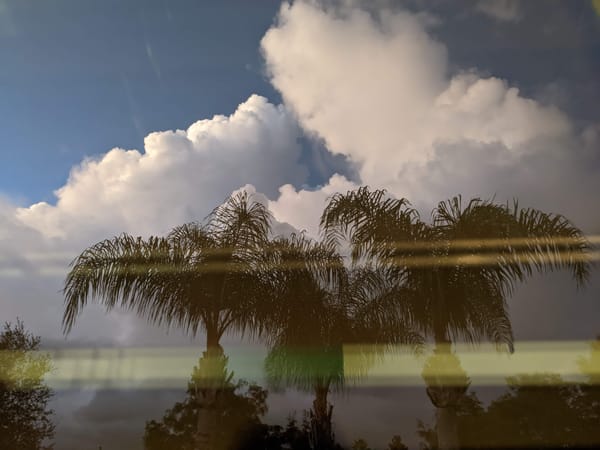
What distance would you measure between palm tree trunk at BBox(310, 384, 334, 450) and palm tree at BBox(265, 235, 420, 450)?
336 millimetres

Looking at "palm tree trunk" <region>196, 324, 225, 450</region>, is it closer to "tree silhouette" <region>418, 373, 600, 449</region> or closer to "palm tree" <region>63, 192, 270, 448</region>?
"palm tree" <region>63, 192, 270, 448</region>

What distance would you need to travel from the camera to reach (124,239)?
12.3 m

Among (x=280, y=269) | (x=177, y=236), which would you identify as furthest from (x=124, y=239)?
(x=280, y=269)

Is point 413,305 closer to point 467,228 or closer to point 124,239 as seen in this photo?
point 467,228

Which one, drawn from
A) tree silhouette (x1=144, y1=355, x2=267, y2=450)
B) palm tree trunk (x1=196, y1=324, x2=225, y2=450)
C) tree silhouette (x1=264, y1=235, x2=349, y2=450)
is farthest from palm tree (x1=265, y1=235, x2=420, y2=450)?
A: tree silhouette (x1=144, y1=355, x2=267, y2=450)

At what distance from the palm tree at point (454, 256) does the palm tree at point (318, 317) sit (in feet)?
3.25

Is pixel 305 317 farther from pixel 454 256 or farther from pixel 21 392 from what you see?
pixel 21 392

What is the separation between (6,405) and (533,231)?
644 inches

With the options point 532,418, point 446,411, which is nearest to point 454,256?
point 446,411

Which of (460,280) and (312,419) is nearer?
(460,280)

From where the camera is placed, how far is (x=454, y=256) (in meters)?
11.3

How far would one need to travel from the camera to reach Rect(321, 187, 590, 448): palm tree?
10820 millimetres

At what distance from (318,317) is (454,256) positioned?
389 centimetres

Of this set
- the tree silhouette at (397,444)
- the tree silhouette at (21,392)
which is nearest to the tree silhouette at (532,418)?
the tree silhouette at (397,444)
